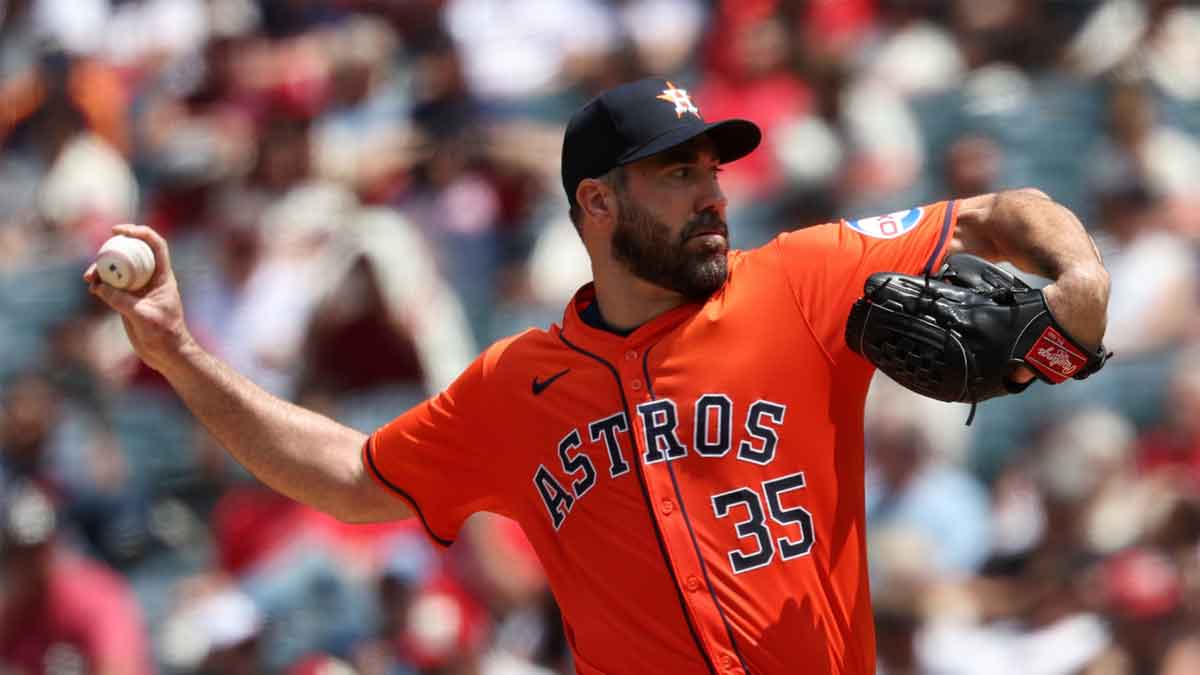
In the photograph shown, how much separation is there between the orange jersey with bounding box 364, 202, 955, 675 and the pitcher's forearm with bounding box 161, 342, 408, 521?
1.52ft

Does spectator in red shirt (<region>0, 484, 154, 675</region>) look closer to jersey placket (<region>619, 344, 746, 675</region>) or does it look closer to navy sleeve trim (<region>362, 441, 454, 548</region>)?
navy sleeve trim (<region>362, 441, 454, 548</region>)

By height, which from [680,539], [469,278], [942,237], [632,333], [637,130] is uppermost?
[637,130]

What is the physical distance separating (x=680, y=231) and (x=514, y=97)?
471 cm

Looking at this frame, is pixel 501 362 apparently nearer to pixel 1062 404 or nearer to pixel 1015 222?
pixel 1015 222

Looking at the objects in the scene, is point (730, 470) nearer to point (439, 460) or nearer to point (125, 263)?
point (439, 460)

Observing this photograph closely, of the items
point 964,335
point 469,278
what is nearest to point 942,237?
point 964,335

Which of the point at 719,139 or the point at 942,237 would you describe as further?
the point at 719,139

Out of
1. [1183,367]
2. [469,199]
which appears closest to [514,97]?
[469,199]

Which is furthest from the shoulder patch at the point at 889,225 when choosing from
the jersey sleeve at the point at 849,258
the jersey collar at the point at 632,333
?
the jersey collar at the point at 632,333

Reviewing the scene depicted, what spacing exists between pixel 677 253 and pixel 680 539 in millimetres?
555

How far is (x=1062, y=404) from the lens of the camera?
6238 mm

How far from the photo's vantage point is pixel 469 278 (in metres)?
7.24

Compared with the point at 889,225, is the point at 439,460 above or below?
below

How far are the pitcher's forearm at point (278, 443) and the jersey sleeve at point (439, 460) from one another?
0.05m
